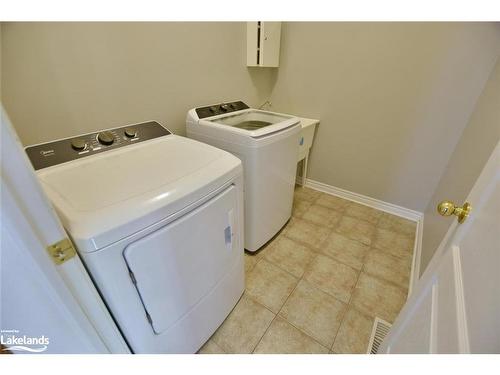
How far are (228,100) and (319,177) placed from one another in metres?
1.39

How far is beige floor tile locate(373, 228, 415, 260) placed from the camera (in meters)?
1.84

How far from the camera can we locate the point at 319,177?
8.75ft

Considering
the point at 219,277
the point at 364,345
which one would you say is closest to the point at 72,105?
the point at 219,277

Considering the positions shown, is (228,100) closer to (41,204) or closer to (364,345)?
(41,204)

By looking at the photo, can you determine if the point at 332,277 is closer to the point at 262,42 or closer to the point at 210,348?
the point at 210,348

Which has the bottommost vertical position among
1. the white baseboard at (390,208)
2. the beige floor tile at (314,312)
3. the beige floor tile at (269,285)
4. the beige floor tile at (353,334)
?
the beige floor tile at (269,285)

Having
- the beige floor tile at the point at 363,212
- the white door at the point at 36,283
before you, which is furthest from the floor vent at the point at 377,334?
the white door at the point at 36,283

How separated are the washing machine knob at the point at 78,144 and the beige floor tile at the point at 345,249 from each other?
179cm

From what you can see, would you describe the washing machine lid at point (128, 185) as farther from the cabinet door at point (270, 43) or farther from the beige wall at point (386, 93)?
the beige wall at point (386, 93)

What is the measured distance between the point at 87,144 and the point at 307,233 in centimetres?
177

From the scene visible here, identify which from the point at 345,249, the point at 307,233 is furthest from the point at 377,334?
the point at 307,233

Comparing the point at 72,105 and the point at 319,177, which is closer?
the point at 72,105

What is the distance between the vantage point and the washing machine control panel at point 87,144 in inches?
38.8

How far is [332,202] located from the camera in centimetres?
250
